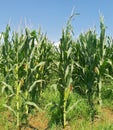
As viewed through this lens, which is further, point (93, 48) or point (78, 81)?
point (78, 81)

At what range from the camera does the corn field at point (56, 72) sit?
590cm

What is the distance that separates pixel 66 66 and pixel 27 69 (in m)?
0.73

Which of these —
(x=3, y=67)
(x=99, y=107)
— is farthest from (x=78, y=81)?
(x=3, y=67)

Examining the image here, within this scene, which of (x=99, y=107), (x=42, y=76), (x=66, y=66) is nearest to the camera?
(x=66, y=66)

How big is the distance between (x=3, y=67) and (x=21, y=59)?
243 cm

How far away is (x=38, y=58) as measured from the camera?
7.74m

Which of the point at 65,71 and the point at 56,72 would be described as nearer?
the point at 65,71

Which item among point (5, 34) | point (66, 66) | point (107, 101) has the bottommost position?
point (107, 101)

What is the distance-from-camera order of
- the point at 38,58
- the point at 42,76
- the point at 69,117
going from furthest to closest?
the point at 42,76 → the point at 38,58 → the point at 69,117

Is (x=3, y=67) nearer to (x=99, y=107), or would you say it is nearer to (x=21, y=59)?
(x=21, y=59)

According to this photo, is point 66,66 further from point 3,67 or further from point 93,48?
point 3,67

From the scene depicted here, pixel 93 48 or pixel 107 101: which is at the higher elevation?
pixel 93 48

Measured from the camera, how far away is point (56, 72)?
654 centimetres

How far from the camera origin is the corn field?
5902mm
